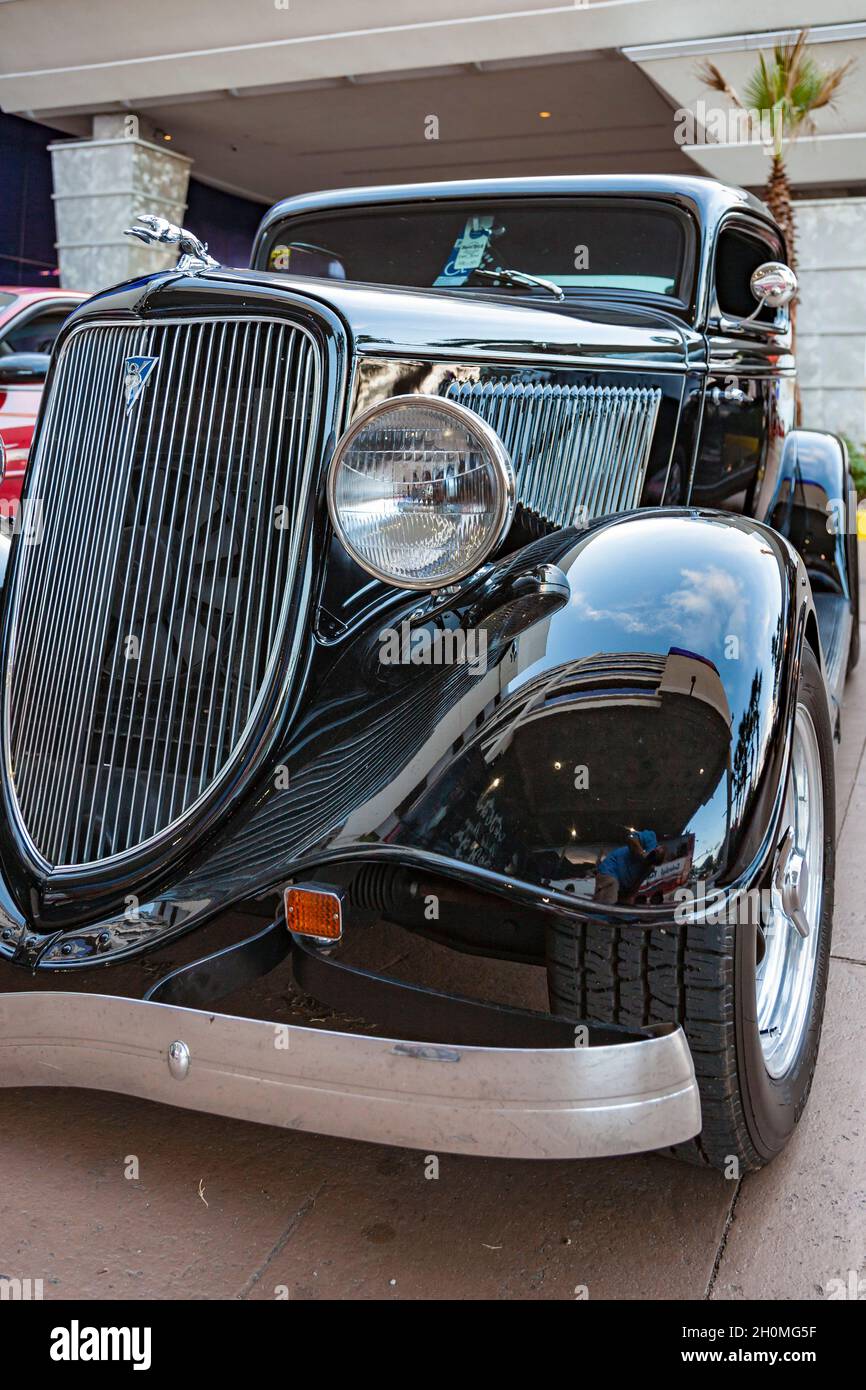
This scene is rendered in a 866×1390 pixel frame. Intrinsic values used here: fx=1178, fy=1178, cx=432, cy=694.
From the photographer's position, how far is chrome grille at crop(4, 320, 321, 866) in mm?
1966

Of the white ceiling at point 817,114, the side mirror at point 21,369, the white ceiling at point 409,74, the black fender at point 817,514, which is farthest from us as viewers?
the white ceiling at point 409,74

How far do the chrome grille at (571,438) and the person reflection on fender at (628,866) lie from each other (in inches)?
42.0

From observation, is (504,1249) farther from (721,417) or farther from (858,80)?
(858,80)

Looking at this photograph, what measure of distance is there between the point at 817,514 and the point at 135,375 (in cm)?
283

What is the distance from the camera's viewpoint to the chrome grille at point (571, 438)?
2.38 m

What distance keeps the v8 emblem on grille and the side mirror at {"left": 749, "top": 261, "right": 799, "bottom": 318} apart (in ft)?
6.08

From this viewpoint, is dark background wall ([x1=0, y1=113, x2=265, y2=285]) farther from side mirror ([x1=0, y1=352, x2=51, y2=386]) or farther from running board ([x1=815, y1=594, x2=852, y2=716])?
running board ([x1=815, y1=594, x2=852, y2=716])

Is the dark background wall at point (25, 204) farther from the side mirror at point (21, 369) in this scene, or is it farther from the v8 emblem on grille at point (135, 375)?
the v8 emblem on grille at point (135, 375)

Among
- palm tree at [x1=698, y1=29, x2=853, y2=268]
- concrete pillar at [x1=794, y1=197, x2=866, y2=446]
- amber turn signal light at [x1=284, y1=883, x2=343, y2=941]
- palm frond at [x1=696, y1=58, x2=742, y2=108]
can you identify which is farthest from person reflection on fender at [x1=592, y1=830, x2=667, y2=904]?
concrete pillar at [x1=794, y1=197, x2=866, y2=446]

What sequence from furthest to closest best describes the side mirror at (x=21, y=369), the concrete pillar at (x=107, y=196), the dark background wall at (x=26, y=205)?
the dark background wall at (x=26, y=205) → the concrete pillar at (x=107, y=196) → the side mirror at (x=21, y=369)

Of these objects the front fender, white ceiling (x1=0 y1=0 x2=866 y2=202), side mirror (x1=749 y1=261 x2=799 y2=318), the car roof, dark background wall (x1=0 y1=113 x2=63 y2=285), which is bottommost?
the front fender

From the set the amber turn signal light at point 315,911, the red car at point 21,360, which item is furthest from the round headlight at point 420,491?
the red car at point 21,360

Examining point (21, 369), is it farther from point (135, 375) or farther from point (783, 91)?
point (783, 91)
